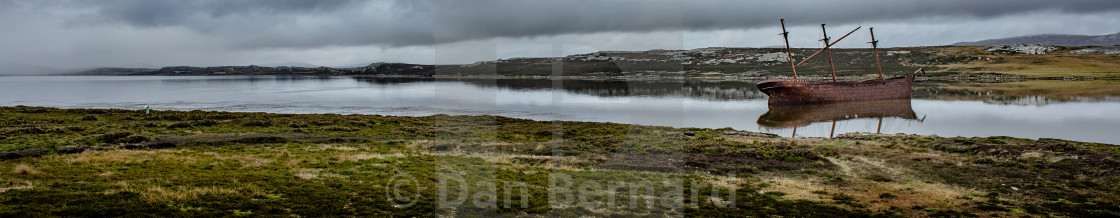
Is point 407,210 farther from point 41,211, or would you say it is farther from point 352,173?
point 41,211

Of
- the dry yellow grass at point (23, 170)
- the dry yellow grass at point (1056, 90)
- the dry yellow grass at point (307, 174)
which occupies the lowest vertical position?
the dry yellow grass at point (307, 174)

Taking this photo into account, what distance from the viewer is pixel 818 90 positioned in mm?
55094

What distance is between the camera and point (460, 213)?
11.3 metres

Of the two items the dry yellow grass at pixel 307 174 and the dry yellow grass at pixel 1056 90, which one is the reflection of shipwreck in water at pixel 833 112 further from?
the dry yellow grass at pixel 307 174

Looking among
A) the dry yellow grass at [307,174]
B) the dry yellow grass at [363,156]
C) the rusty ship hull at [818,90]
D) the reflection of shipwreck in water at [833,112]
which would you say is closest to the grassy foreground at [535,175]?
the dry yellow grass at [363,156]

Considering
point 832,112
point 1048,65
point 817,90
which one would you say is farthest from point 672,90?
point 1048,65

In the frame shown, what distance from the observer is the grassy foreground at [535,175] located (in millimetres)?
11547

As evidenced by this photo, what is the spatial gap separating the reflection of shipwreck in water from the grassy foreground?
575 inches

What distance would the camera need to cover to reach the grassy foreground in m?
11.5

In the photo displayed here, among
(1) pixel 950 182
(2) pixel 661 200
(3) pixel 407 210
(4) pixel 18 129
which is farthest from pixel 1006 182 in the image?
(4) pixel 18 129

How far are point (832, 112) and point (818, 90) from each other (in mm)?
7633

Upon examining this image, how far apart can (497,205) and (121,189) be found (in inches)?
318

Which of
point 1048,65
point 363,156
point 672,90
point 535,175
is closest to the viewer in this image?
point 535,175

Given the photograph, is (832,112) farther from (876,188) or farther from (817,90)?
(876,188)
